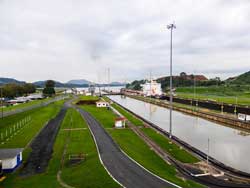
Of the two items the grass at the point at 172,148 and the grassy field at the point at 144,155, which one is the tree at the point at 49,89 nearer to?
the grassy field at the point at 144,155

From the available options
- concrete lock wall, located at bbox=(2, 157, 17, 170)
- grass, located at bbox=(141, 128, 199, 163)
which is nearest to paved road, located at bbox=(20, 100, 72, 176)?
concrete lock wall, located at bbox=(2, 157, 17, 170)

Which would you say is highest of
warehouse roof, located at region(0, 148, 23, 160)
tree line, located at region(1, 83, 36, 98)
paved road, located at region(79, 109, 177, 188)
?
tree line, located at region(1, 83, 36, 98)

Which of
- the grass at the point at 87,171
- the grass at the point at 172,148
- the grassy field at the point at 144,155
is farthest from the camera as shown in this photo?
the grass at the point at 172,148

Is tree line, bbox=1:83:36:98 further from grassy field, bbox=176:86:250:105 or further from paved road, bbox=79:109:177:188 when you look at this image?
paved road, bbox=79:109:177:188

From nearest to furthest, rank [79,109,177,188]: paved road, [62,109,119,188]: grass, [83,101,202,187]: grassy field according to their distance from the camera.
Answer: [79,109,177,188]: paved road
[62,109,119,188]: grass
[83,101,202,187]: grassy field

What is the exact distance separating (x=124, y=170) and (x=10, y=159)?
8.86 m

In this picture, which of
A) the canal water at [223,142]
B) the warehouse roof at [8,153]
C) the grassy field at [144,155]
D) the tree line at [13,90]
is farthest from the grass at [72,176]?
the tree line at [13,90]

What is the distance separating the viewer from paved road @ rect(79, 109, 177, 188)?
14570mm

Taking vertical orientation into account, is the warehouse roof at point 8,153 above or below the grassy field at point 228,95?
below

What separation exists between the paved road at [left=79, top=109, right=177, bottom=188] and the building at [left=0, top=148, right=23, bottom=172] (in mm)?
6811

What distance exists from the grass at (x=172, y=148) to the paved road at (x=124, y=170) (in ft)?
16.7

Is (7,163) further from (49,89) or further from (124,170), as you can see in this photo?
(49,89)

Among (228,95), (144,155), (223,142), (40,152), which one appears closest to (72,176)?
(144,155)

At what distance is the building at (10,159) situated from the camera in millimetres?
18089
